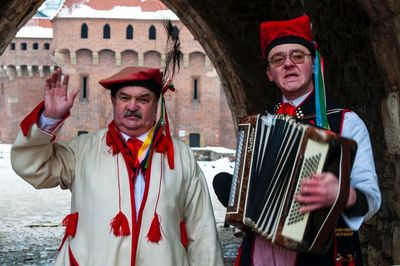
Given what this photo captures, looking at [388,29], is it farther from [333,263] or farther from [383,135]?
[333,263]

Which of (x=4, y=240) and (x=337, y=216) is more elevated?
(x=337, y=216)

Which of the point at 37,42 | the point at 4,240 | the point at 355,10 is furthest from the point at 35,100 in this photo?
the point at 355,10

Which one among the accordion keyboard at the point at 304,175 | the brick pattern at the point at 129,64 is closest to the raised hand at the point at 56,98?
the accordion keyboard at the point at 304,175

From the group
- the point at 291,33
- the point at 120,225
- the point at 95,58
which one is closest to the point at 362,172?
the point at 291,33

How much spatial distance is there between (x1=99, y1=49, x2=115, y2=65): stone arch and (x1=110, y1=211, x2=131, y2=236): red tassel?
33655 mm

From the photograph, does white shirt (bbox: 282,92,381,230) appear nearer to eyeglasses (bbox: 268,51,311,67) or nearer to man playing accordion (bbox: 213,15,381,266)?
man playing accordion (bbox: 213,15,381,266)

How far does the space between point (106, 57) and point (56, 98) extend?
33.6m

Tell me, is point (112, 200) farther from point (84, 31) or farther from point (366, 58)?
point (84, 31)

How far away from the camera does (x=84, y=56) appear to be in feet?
117

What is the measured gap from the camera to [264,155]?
221cm

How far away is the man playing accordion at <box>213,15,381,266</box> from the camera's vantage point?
218 cm

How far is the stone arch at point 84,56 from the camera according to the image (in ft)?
117

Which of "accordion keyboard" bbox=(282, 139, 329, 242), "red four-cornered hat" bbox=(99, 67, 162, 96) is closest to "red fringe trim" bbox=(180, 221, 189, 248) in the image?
"red four-cornered hat" bbox=(99, 67, 162, 96)

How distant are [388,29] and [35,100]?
3723 cm
